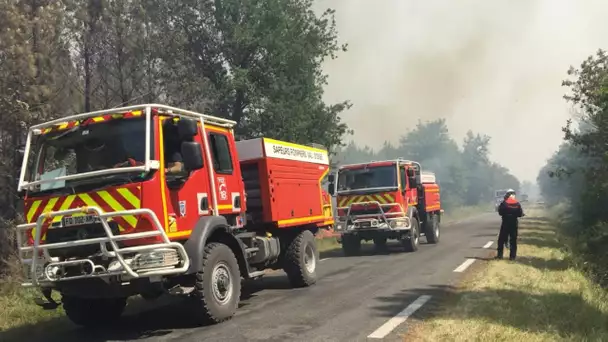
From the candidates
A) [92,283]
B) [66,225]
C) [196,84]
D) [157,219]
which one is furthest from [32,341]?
[196,84]

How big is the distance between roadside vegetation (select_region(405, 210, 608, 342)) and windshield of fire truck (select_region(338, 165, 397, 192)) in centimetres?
498

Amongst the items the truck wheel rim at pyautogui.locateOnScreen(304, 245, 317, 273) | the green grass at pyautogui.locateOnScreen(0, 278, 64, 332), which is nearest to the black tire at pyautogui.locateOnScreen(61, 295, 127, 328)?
the green grass at pyautogui.locateOnScreen(0, 278, 64, 332)

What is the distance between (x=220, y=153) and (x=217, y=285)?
1.87 metres

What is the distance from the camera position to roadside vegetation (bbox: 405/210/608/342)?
5.57 meters

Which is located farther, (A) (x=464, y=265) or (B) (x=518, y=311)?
(A) (x=464, y=265)

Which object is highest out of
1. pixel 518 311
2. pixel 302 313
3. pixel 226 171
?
pixel 226 171

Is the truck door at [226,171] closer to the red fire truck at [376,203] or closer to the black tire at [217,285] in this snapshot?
the black tire at [217,285]

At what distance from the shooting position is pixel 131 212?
552 cm

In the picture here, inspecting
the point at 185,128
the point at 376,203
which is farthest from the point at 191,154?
the point at 376,203

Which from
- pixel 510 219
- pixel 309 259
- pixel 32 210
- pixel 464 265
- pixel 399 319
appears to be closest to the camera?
pixel 32 210

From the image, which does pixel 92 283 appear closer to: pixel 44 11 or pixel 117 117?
pixel 117 117

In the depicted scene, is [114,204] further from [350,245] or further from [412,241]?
[412,241]

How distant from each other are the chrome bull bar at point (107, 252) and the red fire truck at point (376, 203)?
9.23m

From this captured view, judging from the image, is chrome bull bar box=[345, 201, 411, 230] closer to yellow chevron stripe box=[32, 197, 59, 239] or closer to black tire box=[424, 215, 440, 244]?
black tire box=[424, 215, 440, 244]
